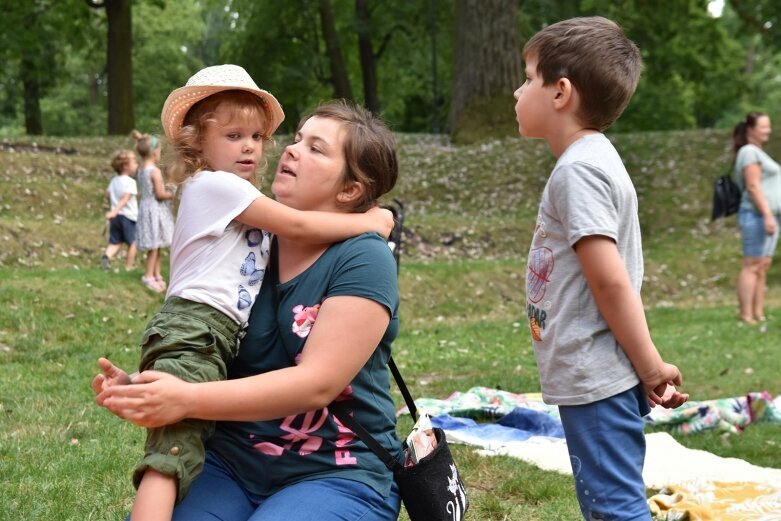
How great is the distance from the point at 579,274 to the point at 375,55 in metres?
34.6

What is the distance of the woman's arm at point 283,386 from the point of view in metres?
2.53

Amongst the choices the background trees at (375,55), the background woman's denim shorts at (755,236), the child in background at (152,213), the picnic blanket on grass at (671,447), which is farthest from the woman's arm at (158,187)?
the background woman's denim shorts at (755,236)

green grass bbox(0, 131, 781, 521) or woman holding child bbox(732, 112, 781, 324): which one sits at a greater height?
woman holding child bbox(732, 112, 781, 324)

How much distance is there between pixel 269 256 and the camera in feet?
10.1

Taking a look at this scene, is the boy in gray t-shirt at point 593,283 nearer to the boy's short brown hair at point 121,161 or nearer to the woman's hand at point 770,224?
the woman's hand at point 770,224

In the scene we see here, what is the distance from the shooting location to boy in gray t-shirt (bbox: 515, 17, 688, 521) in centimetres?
294

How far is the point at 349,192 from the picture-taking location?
307cm

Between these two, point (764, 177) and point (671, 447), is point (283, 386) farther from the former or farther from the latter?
point (764, 177)

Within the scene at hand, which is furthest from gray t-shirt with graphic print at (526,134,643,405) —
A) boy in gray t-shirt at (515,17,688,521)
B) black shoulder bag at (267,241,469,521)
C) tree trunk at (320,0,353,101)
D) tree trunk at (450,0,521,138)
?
tree trunk at (320,0,353,101)

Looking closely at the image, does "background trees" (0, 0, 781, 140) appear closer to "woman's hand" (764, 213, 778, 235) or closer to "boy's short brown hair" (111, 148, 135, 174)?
"boy's short brown hair" (111, 148, 135, 174)

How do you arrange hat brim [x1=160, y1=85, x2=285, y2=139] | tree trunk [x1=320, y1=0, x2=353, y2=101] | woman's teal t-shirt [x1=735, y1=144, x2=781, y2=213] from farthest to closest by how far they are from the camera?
tree trunk [x1=320, y1=0, x2=353, y2=101] < woman's teal t-shirt [x1=735, y1=144, x2=781, y2=213] < hat brim [x1=160, y1=85, x2=285, y2=139]

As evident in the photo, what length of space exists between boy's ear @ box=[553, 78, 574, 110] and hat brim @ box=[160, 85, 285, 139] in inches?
35.4

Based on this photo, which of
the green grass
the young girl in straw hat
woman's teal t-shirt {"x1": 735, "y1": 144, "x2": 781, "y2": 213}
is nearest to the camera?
the young girl in straw hat

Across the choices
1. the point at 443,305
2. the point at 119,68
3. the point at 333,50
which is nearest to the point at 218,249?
the point at 443,305
